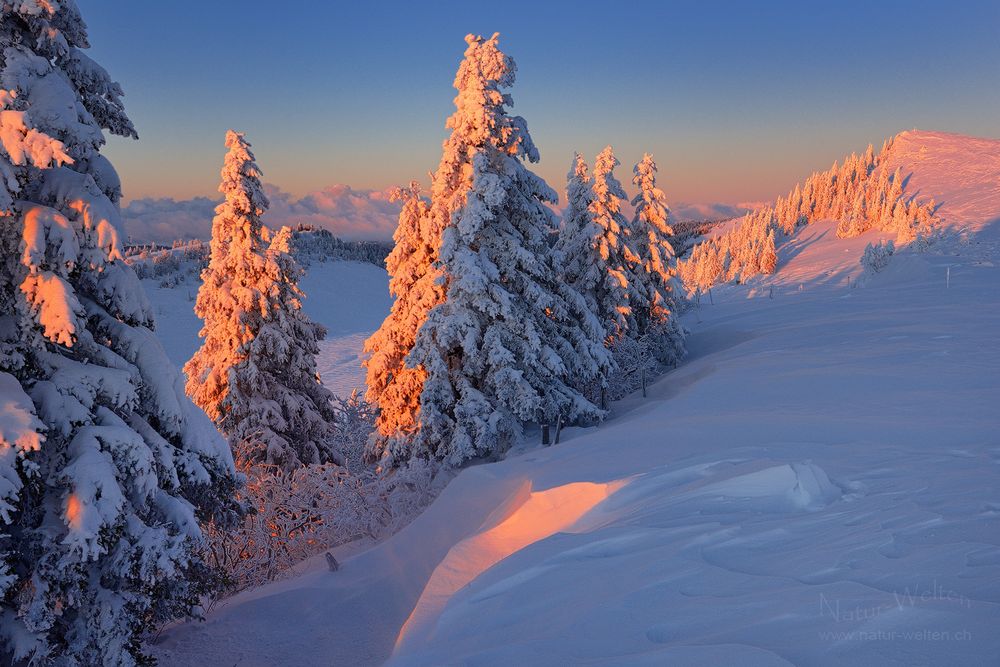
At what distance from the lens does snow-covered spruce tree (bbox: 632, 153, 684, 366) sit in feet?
92.9

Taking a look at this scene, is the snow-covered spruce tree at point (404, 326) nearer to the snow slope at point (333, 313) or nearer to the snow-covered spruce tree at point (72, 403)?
the snow slope at point (333, 313)

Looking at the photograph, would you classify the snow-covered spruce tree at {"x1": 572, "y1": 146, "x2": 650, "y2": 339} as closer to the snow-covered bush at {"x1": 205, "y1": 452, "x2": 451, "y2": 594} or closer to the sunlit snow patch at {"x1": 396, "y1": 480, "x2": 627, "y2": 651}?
the snow-covered bush at {"x1": 205, "y1": 452, "x2": 451, "y2": 594}

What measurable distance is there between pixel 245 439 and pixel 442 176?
381 inches

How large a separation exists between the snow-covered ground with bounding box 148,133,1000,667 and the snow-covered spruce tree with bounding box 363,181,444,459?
234 inches

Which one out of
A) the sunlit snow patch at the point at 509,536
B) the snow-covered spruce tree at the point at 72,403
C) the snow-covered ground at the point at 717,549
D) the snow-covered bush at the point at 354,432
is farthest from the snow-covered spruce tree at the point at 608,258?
the snow-covered spruce tree at the point at 72,403

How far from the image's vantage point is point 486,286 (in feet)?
50.0

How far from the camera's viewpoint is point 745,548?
4.05m

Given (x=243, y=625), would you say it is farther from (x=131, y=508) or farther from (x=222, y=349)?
(x=222, y=349)

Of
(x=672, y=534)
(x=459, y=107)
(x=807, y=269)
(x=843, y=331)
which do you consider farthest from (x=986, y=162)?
(x=672, y=534)

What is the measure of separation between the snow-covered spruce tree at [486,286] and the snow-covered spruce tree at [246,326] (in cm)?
469

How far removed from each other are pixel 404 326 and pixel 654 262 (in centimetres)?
1568

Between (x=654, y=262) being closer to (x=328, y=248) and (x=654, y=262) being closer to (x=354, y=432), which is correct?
(x=354, y=432)

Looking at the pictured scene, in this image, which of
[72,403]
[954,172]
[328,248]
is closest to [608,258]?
[72,403]

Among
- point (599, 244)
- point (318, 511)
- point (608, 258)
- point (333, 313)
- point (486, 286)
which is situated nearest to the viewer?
point (318, 511)
